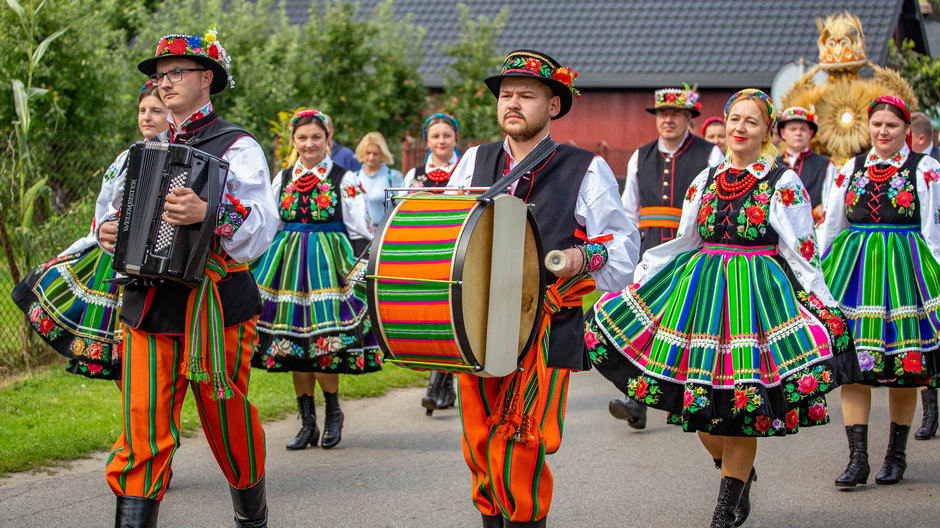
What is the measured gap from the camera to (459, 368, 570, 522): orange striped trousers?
4.03 metres

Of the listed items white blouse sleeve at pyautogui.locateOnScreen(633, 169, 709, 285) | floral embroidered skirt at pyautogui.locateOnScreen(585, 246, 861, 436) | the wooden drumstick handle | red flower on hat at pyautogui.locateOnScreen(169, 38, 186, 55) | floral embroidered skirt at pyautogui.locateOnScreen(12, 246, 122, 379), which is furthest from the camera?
floral embroidered skirt at pyautogui.locateOnScreen(12, 246, 122, 379)

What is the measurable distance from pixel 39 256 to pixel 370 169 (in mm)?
3195

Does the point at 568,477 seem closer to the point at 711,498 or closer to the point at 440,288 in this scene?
the point at 711,498

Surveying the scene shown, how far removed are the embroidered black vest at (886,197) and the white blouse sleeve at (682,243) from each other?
1533mm

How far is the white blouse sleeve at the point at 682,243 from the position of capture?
5273 mm

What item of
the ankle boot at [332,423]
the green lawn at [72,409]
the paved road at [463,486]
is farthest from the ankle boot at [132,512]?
the ankle boot at [332,423]

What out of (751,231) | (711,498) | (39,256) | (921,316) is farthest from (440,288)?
(39,256)

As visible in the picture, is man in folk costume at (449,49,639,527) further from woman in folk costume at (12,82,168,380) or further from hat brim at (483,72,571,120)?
woman in folk costume at (12,82,168,380)

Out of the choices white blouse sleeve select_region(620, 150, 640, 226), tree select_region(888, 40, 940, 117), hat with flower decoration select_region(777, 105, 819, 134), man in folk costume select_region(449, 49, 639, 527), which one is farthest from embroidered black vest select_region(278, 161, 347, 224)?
tree select_region(888, 40, 940, 117)

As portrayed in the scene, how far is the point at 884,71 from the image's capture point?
9.37 m

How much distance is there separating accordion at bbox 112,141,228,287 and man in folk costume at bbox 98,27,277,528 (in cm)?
5

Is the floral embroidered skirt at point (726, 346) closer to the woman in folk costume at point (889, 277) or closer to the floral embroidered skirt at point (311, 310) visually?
the woman in folk costume at point (889, 277)

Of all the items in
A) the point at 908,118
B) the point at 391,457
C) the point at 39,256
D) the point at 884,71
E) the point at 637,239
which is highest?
the point at 884,71

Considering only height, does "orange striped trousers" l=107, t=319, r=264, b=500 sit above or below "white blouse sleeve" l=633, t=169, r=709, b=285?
below
